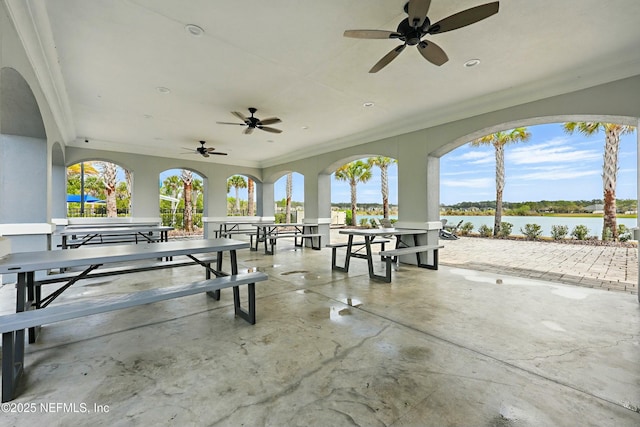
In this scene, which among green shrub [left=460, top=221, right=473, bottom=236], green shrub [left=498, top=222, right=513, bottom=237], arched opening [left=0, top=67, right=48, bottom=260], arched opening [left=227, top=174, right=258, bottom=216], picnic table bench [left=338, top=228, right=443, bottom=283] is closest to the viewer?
arched opening [left=0, top=67, right=48, bottom=260]

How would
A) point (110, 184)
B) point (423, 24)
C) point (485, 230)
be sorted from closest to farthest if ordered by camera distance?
point (423, 24), point (110, 184), point (485, 230)

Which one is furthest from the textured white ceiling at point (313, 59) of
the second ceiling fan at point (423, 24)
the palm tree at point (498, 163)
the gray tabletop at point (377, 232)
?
the palm tree at point (498, 163)

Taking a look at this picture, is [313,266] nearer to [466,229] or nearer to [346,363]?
[346,363]

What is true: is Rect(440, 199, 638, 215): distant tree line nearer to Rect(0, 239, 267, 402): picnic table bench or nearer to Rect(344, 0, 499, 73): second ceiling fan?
Rect(344, 0, 499, 73): second ceiling fan

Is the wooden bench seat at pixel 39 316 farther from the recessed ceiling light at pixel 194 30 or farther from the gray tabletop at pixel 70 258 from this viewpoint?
the recessed ceiling light at pixel 194 30

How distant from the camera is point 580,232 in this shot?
9.66 meters

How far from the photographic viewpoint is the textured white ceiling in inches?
100

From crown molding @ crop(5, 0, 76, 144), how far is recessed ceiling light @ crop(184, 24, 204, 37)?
44.9 inches

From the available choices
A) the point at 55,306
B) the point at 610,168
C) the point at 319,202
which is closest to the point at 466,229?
the point at 610,168

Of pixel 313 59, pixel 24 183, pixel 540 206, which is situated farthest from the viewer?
pixel 540 206

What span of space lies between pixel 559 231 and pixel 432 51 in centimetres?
1087

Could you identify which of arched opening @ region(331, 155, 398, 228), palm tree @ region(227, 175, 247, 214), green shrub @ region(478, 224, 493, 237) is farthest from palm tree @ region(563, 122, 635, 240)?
palm tree @ region(227, 175, 247, 214)

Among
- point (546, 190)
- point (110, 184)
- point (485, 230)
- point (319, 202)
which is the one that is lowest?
point (485, 230)

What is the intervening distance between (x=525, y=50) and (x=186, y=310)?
481 centimetres
